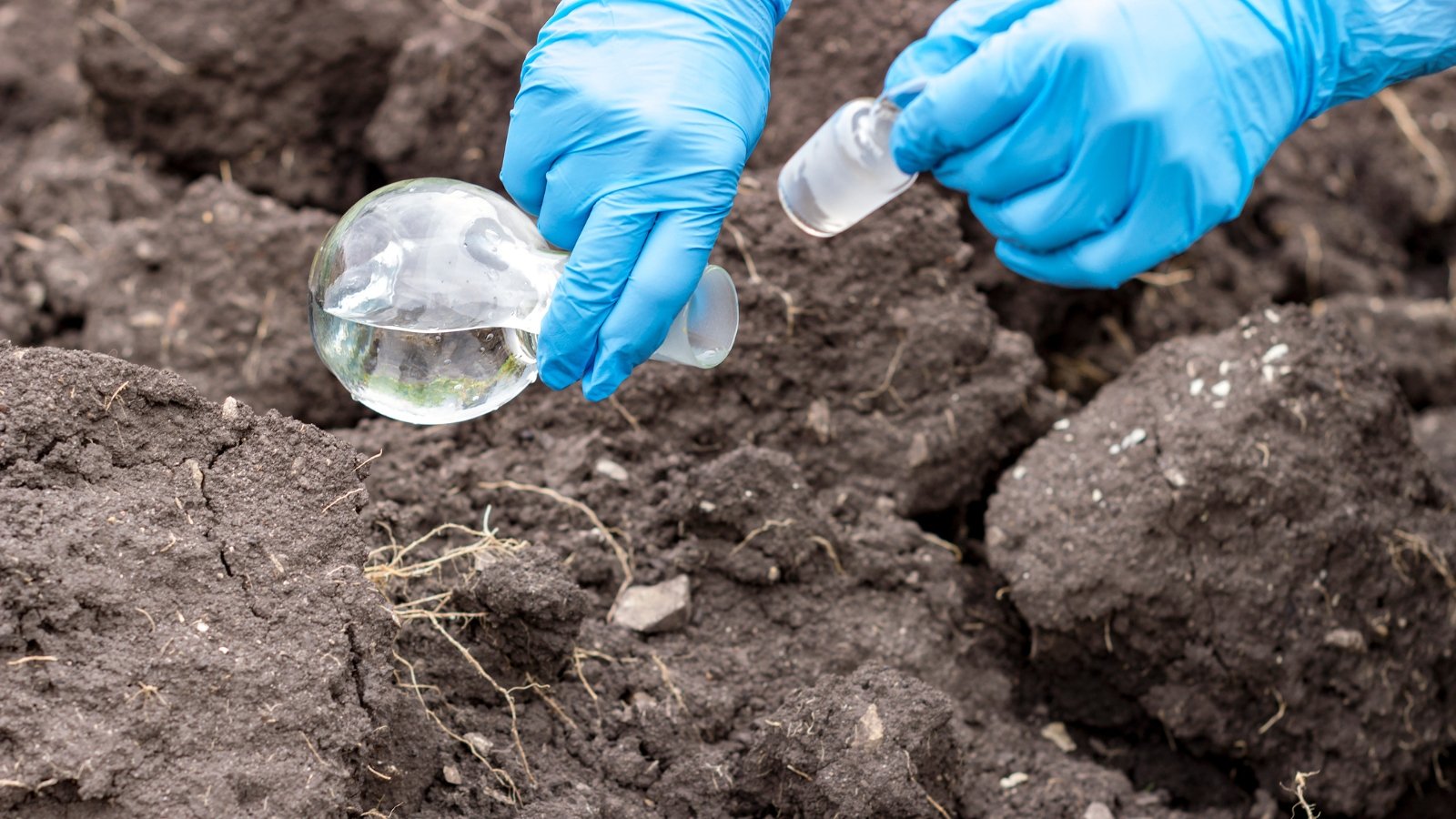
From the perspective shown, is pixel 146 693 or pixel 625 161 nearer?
pixel 146 693

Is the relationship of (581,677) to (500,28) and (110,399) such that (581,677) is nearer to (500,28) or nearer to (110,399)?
(110,399)

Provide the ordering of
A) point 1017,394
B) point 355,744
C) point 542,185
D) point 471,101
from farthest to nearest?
point 471,101
point 1017,394
point 542,185
point 355,744

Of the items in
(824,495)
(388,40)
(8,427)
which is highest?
(8,427)

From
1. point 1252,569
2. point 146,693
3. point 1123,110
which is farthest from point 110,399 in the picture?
point 1252,569

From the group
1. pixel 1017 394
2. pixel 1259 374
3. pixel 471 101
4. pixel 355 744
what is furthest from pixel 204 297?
pixel 1259 374

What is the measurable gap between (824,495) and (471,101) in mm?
1331

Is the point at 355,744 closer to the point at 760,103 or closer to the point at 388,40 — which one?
the point at 760,103

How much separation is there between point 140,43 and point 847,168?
2.02m

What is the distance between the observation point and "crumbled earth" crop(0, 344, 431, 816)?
1534 millimetres

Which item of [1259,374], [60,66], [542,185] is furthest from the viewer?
[60,66]

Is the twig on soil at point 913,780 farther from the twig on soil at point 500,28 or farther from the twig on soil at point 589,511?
the twig on soil at point 500,28

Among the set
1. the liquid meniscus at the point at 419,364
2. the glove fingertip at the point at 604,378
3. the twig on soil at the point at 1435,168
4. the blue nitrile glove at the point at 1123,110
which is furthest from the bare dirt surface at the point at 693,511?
the blue nitrile glove at the point at 1123,110

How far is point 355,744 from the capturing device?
1.64m

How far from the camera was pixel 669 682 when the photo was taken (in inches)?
86.7
